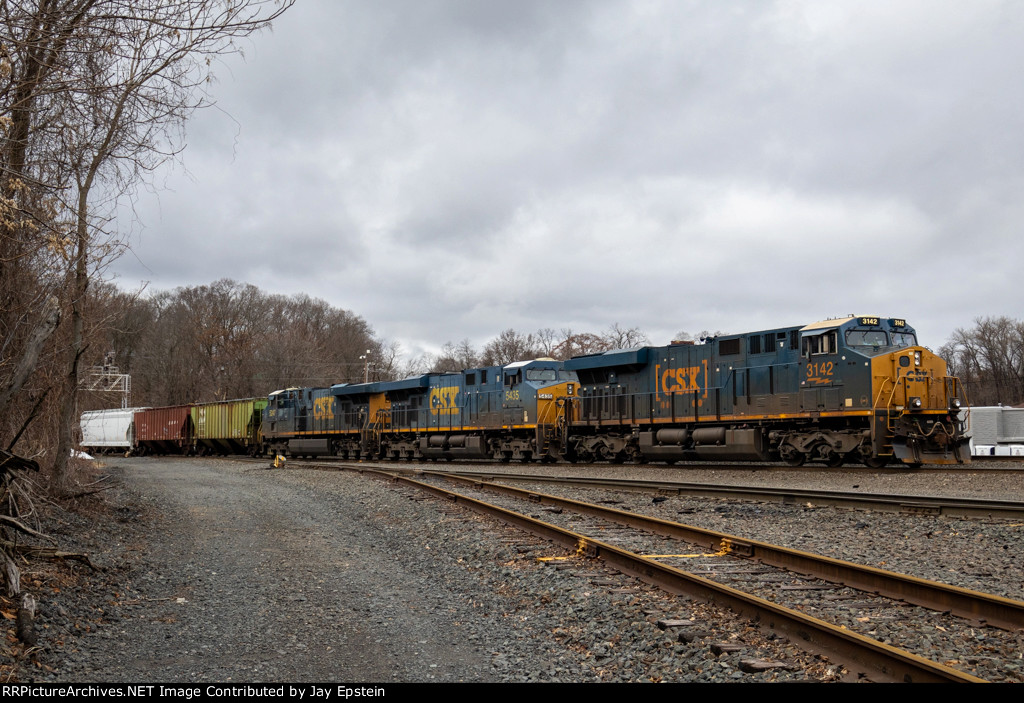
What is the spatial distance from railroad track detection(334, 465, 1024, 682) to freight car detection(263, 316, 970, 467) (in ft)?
33.5

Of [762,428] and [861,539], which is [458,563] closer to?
[861,539]

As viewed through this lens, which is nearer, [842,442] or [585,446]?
[842,442]

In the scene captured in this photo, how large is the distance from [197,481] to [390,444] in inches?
500

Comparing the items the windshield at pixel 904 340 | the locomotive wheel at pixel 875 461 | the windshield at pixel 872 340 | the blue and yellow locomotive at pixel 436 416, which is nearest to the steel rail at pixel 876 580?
the locomotive wheel at pixel 875 461

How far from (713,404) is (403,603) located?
15.5m

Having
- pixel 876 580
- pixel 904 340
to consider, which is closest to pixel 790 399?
pixel 904 340

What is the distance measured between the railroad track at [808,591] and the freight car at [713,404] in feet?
33.5

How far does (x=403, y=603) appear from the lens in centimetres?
708

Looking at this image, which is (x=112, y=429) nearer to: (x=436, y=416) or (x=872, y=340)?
(x=436, y=416)

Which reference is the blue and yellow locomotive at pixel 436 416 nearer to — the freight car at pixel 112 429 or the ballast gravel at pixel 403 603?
the ballast gravel at pixel 403 603
